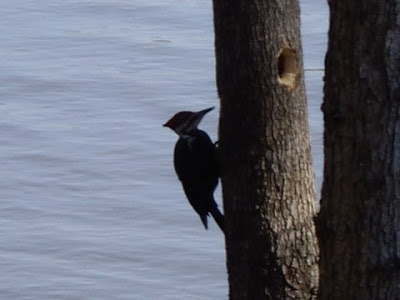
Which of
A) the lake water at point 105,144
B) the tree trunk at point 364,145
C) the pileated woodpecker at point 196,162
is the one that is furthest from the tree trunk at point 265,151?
the lake water at point 105,144

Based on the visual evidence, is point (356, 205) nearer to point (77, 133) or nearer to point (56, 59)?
point (77, 133)

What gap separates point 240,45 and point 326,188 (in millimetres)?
1095

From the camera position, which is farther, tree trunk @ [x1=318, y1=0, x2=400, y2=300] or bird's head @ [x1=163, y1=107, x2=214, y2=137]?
bird's head @ [x1=163, y1=107, x2=214, y2=137]

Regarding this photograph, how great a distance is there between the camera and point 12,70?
10609 millimetres

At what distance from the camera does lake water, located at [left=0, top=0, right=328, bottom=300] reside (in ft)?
24.0

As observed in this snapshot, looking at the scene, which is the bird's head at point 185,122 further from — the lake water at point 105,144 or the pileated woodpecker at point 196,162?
the lake water at point 105,144

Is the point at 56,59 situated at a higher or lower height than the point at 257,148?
lower

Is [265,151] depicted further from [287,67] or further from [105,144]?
[105,144]

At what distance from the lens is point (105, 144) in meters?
9.00

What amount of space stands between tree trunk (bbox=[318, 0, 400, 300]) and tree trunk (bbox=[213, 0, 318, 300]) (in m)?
1.05

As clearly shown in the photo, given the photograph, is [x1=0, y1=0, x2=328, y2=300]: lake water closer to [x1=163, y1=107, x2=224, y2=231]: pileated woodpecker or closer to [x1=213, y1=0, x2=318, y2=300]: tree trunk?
[x1=163, y1=107, x2=224, y2=231]: pileated woodpecker

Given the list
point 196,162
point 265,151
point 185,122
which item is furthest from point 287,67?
point 185,122

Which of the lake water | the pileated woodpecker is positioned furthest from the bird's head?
the lake water

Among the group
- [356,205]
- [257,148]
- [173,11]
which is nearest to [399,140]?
[356,205]
